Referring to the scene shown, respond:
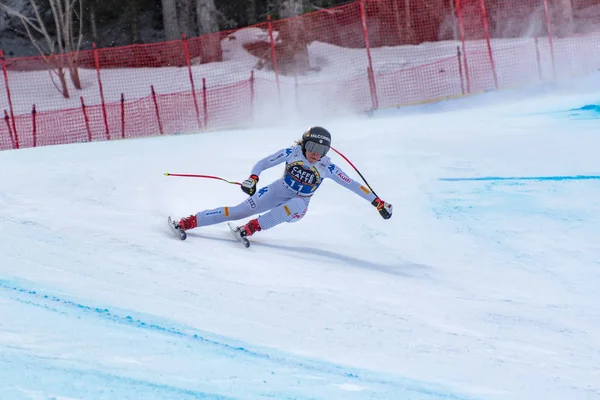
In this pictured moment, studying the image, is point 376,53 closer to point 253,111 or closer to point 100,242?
point 253,111

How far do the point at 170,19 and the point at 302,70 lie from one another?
580cm

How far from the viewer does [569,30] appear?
24000 millimetres

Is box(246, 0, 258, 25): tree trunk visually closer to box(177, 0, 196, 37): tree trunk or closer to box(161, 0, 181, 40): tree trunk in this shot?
box(177, 0, 196, 37): tree trunk

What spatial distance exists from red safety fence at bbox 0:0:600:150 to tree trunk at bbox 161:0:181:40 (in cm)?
79

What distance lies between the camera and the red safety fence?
18.1 m

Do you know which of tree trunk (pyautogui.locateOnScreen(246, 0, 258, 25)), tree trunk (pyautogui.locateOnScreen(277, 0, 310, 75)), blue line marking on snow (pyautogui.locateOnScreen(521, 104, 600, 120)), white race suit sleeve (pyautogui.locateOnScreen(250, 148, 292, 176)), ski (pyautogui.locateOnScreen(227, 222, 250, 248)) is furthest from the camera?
tree trunk (pyautogui.locateOnScreen(246, 0, 258, 25))

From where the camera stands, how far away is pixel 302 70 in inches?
872

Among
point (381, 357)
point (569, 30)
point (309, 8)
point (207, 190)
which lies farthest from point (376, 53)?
point (381, 357)

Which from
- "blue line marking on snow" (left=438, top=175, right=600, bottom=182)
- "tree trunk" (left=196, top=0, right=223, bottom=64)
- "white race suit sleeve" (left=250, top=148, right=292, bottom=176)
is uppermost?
"tree trunk" (left=196, top=0, right=223, bottom=64)

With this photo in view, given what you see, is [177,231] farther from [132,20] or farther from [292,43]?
[132,20]

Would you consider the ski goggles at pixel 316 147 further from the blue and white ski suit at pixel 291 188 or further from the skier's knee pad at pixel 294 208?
the skier's knee pad at pixel 294 208

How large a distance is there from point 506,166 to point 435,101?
22.6 ft

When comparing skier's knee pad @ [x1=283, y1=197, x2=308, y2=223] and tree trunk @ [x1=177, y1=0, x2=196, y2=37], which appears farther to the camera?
tree trunk @ [x1=177, y1=0, x2=196, y2=37]

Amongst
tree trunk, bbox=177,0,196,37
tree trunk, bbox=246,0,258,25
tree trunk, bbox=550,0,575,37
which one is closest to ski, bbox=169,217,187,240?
tree trunk, bbox=177,0,196,37
